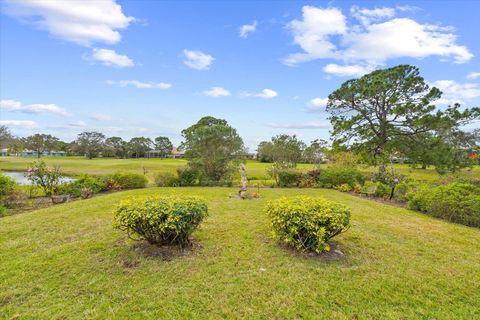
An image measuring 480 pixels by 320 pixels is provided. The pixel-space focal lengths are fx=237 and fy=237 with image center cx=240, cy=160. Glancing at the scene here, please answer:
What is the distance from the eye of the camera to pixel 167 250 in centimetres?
397

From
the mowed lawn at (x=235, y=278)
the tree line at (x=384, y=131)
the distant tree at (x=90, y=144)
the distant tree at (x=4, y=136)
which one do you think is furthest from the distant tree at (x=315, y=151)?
the distant tree at (x=90, y=144)

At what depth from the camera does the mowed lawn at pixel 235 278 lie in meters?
2.63

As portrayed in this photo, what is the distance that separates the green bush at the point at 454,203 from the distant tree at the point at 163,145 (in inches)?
2227

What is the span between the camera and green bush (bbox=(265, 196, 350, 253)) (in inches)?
150

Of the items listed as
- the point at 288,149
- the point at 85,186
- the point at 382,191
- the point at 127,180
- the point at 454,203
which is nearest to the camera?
the point at 454,203

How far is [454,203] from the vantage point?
6.63 meters

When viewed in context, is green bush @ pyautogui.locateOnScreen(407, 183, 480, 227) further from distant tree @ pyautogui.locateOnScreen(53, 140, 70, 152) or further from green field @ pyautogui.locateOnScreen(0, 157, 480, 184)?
distant tree @ pyautogui.locateOnScreen(53, 140, 70, 152)

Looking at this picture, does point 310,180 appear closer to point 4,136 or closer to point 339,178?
point 339,178

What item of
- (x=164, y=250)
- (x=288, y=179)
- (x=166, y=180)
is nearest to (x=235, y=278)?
(x=164, y=250)

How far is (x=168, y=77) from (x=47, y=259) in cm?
1099

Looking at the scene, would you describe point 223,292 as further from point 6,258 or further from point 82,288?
point 6,258

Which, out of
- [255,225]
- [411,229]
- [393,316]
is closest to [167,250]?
[255,225]

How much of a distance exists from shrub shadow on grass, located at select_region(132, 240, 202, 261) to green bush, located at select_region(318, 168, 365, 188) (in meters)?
10.4

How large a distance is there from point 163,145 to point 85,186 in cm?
5057
